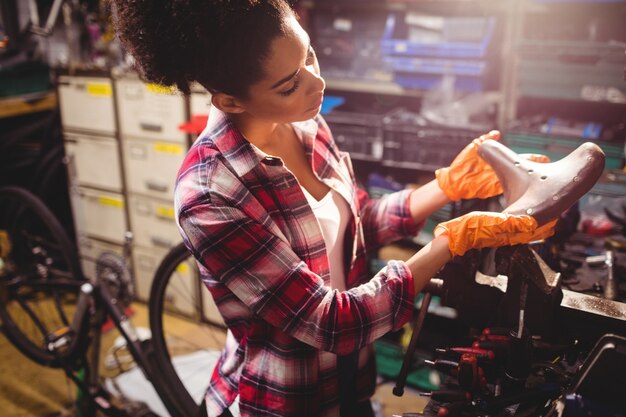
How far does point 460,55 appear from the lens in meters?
2.37

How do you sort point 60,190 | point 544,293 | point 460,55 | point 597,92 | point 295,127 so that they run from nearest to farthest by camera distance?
1. point 544,293
2. point 295,127
3. point 597,92
4. point 460,55
5. point 60,190

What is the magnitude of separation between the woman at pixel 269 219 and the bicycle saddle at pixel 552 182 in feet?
0.17

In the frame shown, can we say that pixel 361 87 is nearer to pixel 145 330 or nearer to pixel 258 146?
pixel 258 146

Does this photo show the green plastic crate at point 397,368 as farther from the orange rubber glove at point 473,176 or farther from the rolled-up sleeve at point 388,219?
the orange rubber glove at point 473,176

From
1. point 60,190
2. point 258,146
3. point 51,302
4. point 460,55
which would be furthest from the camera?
point 60,190

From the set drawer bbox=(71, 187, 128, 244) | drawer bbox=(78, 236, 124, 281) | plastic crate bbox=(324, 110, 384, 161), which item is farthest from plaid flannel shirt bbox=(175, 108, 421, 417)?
drawer bbox=(78, 236, 124, 281)

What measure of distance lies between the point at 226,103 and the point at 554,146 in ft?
5.06

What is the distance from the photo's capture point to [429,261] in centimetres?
105

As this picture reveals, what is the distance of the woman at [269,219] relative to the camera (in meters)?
1.01

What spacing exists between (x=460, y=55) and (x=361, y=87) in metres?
0.55

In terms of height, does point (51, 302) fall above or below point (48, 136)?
below

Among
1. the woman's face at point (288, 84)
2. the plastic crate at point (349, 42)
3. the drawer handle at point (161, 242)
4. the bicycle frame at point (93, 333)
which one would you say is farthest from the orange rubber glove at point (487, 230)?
the drawer handle at point (161, 242)

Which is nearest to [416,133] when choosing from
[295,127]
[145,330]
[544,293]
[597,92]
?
[597,92]

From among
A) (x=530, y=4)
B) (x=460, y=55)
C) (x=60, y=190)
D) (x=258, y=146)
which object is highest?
(x=530, y=4)
